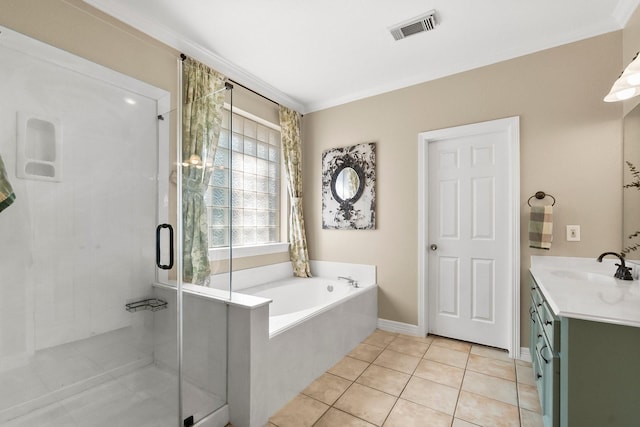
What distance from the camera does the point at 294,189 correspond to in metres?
3.54

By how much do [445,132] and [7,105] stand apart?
313cm

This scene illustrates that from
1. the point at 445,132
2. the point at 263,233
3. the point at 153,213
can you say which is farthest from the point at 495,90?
the point at 153,213

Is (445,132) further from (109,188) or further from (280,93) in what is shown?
(109,188)

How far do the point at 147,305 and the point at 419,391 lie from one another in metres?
1.99

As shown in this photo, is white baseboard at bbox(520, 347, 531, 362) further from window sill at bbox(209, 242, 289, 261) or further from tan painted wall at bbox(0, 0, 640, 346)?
window sill at bbox(209, 242, 289, 261)

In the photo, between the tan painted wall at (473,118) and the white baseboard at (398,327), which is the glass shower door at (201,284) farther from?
the white baseboard at (398,327)

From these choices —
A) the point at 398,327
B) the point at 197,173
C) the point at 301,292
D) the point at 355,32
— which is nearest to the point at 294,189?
the point at 301,292

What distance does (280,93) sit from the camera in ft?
11.2

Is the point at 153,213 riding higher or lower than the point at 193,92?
lower

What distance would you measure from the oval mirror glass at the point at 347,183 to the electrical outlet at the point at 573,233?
74.6 inches

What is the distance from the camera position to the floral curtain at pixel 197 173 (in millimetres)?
1920

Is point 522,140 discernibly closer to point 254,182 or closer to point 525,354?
point 525,354

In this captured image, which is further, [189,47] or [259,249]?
[259,249]

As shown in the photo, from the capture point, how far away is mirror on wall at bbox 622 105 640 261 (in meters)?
1.94
